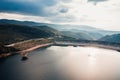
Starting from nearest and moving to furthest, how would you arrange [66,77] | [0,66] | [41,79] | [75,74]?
[41,79] < [66,77] < [75,74] < [0,66]

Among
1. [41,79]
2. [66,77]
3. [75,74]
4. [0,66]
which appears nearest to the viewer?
[41,79]

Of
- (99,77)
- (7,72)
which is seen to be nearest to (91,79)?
(99,77)

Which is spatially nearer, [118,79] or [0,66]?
[118,79]

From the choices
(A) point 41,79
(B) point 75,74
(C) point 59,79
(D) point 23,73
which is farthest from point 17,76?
(B) point 75,74

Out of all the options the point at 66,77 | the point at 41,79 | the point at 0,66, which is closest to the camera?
the point at 41,79

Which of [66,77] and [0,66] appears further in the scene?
[0,66]

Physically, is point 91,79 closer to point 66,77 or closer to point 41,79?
point 66,77

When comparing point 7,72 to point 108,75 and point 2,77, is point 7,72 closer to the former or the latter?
point 2,77
